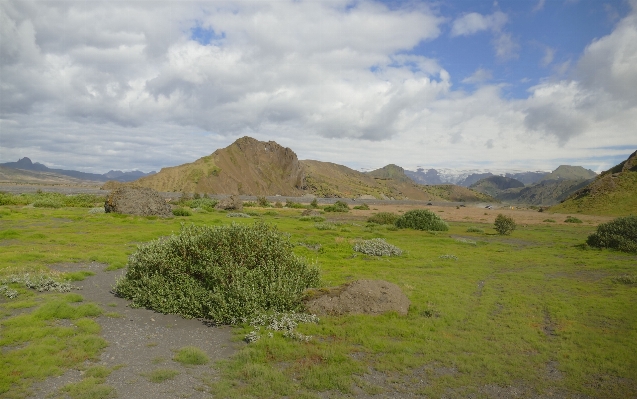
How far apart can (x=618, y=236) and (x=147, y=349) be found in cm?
3818

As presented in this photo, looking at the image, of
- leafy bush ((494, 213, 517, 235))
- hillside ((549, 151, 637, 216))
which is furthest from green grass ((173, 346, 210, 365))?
hillside ((549, 151, 637, 216))

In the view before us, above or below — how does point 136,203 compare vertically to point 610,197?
below

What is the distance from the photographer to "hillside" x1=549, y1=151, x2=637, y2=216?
8356 cm

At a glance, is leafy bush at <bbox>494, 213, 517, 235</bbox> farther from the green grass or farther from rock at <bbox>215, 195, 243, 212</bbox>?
the green grass

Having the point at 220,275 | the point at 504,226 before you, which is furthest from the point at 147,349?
the point at 504,226

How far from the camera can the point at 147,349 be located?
461 inches

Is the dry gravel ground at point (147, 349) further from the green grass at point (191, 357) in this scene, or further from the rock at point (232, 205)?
the rock at point (232, 205)

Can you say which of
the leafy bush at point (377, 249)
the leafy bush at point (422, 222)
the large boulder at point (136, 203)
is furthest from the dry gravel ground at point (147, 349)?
the leafy bush at point (422, 222)

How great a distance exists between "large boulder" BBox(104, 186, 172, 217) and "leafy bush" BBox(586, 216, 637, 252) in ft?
166

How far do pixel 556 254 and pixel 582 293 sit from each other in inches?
576

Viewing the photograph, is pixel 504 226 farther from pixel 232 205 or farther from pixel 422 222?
pixel 232 205

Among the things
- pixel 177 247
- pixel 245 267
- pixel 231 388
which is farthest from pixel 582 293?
pixel 177 247

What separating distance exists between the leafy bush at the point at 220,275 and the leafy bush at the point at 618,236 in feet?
97.0

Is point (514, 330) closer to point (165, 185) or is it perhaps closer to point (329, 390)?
point (329, 390)
